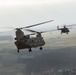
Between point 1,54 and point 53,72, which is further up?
point 1,54

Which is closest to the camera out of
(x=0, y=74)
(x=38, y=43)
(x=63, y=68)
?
(x=38, y=43)

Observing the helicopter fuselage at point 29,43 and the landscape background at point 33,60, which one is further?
the landscape background at point 33,60

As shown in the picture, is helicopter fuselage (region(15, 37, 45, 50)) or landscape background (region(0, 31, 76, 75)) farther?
landscape background (region(0, 31, 76, 75))

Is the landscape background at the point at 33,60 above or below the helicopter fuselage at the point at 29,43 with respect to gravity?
below

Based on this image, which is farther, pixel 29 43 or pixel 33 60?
pixel 33 60

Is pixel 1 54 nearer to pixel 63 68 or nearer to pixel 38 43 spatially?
pixel 63 68

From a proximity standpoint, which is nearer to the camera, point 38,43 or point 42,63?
point 38,43

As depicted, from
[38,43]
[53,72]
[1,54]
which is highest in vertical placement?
[38,43]

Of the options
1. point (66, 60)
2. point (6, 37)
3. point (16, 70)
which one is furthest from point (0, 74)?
point (66, 60)

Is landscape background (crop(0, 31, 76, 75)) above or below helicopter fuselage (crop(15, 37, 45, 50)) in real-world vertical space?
below

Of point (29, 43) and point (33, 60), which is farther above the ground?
point (29, 43)

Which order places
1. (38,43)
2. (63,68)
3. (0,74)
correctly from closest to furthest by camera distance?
(38,43) < (0,74) < (63,68)

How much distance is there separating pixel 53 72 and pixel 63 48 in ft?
58.4

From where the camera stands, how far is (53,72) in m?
188
